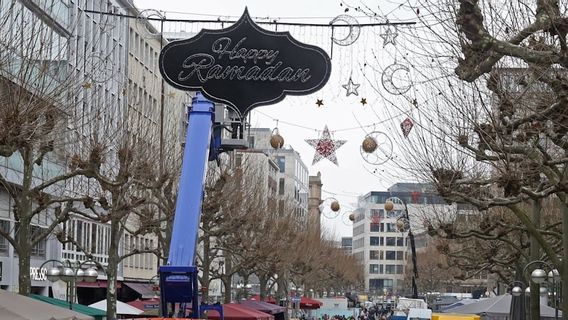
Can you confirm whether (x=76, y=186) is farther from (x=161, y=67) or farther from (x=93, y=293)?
(x=161, y=67)

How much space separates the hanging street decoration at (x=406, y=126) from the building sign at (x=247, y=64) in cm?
227

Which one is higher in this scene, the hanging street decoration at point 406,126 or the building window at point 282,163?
the building window at point 282,163

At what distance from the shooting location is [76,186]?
48875 mm

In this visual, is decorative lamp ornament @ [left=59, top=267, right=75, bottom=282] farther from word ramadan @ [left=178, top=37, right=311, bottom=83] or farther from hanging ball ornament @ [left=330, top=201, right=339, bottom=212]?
hanging ball ornament @ [left=330, top=201, right=339, bottom=212]

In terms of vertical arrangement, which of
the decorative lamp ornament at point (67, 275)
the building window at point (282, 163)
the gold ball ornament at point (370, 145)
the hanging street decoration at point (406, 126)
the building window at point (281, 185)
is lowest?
the decorative lamp ornament at point (67, 275)

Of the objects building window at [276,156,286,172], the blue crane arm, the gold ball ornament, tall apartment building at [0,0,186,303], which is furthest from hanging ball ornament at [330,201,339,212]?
building window at [276,156,286,172]

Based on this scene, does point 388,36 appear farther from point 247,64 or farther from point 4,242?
point 4,242

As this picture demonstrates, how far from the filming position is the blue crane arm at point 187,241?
75.5ft

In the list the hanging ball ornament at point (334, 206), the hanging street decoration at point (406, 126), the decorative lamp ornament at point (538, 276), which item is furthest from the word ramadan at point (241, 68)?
the hanging ball ornament at point (334, 206)

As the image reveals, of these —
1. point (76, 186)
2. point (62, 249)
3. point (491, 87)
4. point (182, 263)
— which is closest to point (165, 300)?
point (182, 263)

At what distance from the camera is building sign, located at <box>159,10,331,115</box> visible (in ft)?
88.1

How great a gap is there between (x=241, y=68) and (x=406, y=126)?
4.25 m

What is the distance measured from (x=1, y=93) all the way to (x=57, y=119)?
444cm

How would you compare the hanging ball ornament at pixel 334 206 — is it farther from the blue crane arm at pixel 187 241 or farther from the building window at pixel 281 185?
the building window at pixel 281 185
